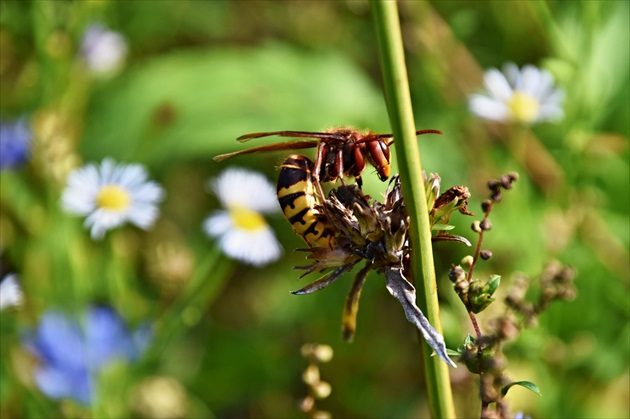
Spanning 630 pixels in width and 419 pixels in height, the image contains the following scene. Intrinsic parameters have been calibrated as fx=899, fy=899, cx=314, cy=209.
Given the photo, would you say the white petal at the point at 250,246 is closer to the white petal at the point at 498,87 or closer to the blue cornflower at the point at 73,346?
the blue cornflower at the point at 73,346

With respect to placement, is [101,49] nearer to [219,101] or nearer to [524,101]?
[219,101]

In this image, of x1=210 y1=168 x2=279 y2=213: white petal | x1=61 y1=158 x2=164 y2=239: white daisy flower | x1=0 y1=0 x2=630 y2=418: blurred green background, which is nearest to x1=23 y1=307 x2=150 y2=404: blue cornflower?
x1=0 y1=0 x2=630 y2=418: blurred green background

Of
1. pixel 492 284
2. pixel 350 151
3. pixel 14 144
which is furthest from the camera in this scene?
pixel 14 144

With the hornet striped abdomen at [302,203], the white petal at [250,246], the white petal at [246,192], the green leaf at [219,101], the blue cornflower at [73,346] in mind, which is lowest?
the hornet striped abdomen at [302,203]

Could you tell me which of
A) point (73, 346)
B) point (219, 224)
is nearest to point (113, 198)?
point (219, 224)

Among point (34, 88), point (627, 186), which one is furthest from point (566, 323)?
point (34, 88)

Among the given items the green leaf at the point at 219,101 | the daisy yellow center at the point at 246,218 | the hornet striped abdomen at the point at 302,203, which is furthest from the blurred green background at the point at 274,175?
the hornet striped abdomen at the point at 302,203
